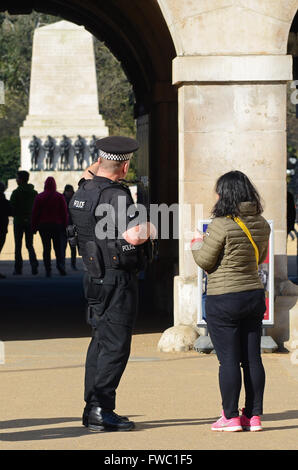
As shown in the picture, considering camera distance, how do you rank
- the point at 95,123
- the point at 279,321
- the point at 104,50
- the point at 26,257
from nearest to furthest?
the point at 279,321
the point at 26,257
the point at 95,123
the point at 104,50

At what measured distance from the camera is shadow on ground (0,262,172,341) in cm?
1287

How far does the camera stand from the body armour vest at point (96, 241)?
7.18 m

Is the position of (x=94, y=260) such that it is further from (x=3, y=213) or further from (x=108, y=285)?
(x=3, y=213)

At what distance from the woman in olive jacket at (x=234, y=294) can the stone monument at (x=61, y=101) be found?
39957 millimetres

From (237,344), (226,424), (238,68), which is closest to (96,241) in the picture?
(237,344)

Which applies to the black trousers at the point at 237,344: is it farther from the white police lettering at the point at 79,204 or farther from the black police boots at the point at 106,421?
the white police lettering at the point at 79,204

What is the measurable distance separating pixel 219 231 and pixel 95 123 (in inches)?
1638

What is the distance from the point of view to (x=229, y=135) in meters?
11.3

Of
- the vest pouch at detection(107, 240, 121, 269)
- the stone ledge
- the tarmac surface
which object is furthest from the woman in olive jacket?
the stone ledge

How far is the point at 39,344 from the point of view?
1176 centimetres

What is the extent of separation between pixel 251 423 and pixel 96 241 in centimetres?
146
